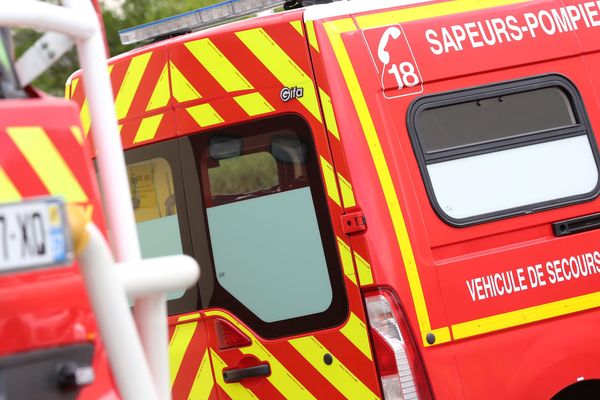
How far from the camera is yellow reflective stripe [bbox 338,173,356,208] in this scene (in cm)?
453

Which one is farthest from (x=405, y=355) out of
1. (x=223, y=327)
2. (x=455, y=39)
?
(x=455, y=39)

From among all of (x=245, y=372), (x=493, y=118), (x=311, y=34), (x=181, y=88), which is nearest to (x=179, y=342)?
(x=245, y=372)

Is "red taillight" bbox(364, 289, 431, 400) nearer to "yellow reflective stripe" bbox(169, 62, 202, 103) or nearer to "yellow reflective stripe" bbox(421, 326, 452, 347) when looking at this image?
"yellow reflective stripe" bbox(421, 326, 452, 347)

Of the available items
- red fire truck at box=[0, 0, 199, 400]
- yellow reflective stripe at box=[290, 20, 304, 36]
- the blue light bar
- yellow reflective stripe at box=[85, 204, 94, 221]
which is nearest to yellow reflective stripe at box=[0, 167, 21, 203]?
red fire truck at box=[0, 0, 199, 400]

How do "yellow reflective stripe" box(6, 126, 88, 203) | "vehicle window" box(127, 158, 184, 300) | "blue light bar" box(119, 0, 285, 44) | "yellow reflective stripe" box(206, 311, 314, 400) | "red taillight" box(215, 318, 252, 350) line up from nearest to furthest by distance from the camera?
"yellow reflective stripe" box(6, 126, 88, 203) → "yellow reflective stripe" box(206, 311, 314, 400) → "red taillight" box(215, 318, 252, 350) → "vehicle window" box(127, 158, 184, 300) → "blue light bar" box(119, 0, 285, 44)

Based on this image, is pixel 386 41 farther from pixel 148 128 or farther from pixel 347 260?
pixel 148 128

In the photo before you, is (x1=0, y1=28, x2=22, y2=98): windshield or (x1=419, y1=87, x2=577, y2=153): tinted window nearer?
(x1=0, y1=28, x2=22, y2=98): windshield

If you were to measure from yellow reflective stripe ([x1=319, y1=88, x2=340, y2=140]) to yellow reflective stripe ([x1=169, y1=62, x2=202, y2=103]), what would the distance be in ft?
1.85

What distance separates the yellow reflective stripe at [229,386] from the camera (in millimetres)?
4738

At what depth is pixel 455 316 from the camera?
458cm

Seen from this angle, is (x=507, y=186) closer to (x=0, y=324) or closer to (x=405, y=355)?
(x=405, y=355)

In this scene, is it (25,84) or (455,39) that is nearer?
(25,84)

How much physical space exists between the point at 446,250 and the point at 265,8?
4.66ft

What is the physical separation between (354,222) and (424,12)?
102 centimetres
